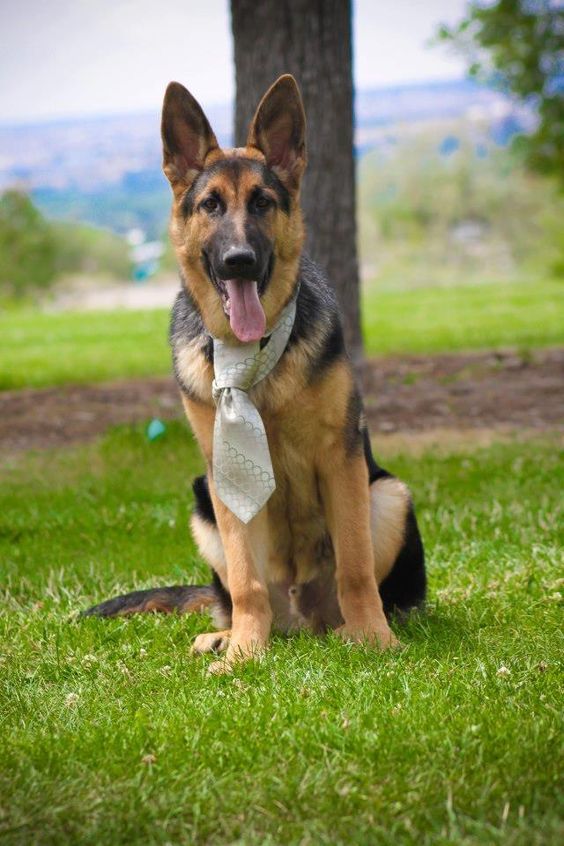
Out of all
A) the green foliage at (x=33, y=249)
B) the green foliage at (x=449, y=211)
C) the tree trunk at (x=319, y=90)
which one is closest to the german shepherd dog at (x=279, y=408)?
the tree trunk at (x=319, y=90)

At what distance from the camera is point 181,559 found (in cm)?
586

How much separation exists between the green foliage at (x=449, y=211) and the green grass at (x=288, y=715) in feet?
78.7

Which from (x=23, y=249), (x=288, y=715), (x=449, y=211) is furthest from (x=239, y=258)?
(x=449, y=211)

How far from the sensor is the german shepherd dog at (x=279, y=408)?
431cm

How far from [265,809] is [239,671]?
109 cm

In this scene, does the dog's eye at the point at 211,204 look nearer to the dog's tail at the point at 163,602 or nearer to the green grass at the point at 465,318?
the dog's tail at the point at 163,602

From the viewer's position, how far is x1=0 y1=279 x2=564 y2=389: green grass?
12938 millimetres

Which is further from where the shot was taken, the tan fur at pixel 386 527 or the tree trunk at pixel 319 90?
the tree trunk at pixel 319 90

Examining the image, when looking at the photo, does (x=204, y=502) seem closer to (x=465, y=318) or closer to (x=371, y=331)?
(x=371, y=331)

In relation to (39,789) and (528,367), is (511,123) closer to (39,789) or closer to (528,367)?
(528,367)

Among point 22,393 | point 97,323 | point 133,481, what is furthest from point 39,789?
point 97,323

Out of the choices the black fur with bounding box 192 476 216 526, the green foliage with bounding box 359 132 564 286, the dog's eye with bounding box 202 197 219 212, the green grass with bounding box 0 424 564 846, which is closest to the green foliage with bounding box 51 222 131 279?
the green foliage with bounding box 359 132 564 286

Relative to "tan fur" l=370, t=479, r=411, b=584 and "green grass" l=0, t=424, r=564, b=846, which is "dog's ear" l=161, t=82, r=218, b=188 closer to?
"tan fur" l=370, t=479, r=411, b=584

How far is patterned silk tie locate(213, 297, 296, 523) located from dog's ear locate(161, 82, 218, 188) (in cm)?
70
